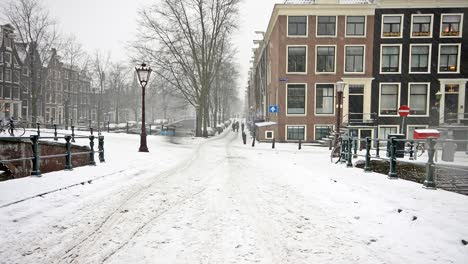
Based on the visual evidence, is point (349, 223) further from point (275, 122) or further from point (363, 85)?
point (363, 85)

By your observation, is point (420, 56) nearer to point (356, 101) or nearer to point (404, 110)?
point (356, 101)

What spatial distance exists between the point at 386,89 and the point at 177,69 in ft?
71.8

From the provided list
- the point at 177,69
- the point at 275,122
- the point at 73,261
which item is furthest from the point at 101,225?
the point at 177,69

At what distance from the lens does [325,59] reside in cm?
2850

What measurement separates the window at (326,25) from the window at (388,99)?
732 cm

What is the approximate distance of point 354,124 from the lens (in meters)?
28.0

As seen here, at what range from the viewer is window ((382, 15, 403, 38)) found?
92.4ft

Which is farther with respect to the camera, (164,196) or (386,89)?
(386,89)

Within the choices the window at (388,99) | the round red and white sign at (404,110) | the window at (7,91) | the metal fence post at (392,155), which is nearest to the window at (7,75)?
the window at (7,91)

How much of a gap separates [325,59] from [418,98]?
9.79 meters

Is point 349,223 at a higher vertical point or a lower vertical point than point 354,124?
lower

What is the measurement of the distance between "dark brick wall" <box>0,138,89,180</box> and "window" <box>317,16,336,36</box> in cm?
2320

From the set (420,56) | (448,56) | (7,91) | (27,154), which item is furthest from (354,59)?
(7,91)

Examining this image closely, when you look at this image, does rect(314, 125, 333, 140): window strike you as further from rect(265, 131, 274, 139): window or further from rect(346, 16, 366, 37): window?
rect(346, 16, 366, 37): window
